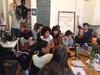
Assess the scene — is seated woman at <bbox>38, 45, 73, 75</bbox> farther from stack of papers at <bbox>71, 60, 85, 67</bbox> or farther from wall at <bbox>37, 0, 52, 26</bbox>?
wall at <bbox>37, 0, 52, 26</bbox>

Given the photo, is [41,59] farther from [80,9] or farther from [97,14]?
[80,9]

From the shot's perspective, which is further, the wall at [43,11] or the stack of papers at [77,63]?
the wall at [43,11]

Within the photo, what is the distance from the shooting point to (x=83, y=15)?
6516 millimetres

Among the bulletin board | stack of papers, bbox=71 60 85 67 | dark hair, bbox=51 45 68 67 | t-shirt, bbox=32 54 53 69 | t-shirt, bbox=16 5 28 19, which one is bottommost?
stack of papers, bbox=71 60 85 67

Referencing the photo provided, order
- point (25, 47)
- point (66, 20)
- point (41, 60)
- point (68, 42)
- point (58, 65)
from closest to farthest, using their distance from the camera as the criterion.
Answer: point (58, 65), point (41, 60), point (68, 42), point (25, 47), point (66, 20)

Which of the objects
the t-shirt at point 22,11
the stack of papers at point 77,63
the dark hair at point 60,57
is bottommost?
the stack of papers at point 77,63

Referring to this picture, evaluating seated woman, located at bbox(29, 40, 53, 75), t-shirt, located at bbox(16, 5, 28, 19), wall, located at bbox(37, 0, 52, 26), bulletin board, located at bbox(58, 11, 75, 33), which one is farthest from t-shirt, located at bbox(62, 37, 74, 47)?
t-shirt, located at bbox(16, 5, 28, 19)

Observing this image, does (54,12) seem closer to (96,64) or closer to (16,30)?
(16,30)

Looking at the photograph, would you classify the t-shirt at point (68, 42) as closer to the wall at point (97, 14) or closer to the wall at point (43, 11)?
the wall at point (43, 11)

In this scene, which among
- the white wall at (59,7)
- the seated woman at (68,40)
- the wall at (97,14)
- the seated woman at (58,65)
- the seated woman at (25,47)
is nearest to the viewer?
the seated woman at (58,65)

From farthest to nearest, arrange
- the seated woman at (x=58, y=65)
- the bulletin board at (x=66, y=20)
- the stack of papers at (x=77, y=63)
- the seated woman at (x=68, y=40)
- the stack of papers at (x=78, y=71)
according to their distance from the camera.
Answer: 1. the bulletin board at (x=66, y=20)
2. the seated woman at (x=68, y=40)
3. the stack of papers at (x=77, y=63)
4. the stack of papers at (x=78, y=71)
5. the seated woman at (x=58, y=65)

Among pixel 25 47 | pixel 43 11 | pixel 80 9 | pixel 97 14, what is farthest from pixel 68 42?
pixel 80 9

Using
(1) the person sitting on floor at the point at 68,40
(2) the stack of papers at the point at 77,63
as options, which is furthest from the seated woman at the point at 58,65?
(1) the person sitting on floor at the point at 68,40

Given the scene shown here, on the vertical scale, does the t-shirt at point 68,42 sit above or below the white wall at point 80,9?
below
